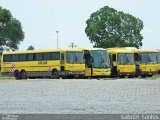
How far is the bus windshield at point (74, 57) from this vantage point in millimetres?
50156

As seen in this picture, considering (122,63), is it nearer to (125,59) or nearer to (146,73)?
(125,59)

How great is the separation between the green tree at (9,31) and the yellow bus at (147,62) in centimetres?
5716

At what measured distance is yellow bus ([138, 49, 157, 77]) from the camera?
55.0 m

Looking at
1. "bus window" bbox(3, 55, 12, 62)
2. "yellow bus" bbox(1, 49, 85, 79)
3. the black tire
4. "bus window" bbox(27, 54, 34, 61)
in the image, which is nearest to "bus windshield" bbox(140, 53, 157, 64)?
"yellow bus" bbox(1, 49, 85, 79)

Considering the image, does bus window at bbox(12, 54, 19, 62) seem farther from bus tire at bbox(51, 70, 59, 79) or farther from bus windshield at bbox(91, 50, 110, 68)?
bus windshield at bbox(91, 50, 110, 68)

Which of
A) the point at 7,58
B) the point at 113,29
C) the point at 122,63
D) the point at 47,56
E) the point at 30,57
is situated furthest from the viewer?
the point at 113,29

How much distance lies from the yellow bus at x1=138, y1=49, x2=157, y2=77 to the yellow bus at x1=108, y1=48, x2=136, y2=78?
852mm

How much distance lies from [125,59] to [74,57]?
6.45 m

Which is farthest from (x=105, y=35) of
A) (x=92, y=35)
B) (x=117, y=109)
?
(x=117, y=109)

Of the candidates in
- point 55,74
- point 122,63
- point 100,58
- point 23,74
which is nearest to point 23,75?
point 23,74

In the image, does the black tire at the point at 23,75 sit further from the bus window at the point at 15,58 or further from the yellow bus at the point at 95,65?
the yellow bus at the point at 95,65

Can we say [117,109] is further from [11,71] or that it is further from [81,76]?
[11,71]

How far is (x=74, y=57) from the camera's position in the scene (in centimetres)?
5050

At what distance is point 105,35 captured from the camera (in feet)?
367
